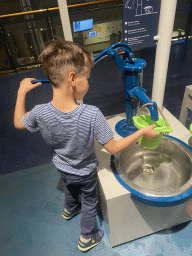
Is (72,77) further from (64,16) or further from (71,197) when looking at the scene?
(71,197)

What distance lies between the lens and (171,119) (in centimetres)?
124

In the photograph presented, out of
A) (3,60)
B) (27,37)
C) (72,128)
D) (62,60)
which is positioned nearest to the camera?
(62,60)

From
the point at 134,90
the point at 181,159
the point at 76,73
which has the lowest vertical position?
the point at 181,159

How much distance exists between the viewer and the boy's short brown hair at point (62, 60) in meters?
0.64

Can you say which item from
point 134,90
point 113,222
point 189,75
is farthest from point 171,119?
point 189,75

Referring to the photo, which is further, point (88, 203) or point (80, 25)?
point (80, 25)

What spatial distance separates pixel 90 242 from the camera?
3.76 feet

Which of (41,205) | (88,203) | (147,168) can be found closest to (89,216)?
(88,203)

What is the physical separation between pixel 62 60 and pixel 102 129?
28 centimetres

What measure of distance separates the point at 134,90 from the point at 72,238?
996 millimetres

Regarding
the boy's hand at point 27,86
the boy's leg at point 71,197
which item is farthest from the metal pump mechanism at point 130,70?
the boy's leg at point 71,197

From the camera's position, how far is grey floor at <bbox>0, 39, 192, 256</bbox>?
117cm

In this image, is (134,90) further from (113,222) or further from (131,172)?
(113,222)

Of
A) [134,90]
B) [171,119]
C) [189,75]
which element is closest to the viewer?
[134,90]
